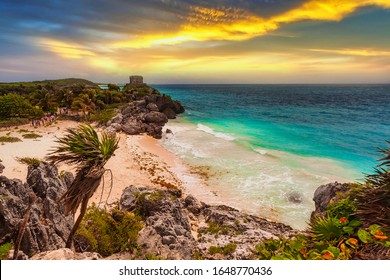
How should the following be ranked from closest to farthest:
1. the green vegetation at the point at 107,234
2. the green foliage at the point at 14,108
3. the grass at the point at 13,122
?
the green vegetation at the point at 107,234, the grass at the point at 13,122, the green foliage at the point at 14,108

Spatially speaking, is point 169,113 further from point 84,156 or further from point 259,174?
point 84,156

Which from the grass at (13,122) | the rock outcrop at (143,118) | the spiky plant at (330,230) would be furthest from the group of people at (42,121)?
the spiky plant at (330,230)

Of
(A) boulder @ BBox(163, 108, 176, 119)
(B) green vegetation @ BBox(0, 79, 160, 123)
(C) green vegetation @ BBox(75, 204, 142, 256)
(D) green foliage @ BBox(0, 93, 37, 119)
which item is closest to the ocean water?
(A) boulder @ BBox(163, 108, 176, 119)

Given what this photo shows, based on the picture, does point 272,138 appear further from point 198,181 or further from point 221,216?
point 221,216

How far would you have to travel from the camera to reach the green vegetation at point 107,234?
8717 mm

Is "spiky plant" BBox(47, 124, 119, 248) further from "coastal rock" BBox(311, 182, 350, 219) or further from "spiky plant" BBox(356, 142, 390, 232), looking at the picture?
"coastal rock" BBox(311, 182, 350, 219)

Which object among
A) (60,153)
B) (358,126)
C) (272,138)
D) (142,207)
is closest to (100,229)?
(142,207)

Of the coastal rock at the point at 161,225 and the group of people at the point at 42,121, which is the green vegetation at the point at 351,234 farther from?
the group of people at the point at 42,121

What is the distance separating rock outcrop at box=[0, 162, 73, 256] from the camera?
8031 millimetres

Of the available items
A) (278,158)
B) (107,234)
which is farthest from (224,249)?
(278,158)

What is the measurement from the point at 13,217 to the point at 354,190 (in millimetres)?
11581

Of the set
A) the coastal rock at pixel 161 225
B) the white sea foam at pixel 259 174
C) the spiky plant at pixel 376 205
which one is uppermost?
the spiky plant at pixel 376 205

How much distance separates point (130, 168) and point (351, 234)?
2034cm

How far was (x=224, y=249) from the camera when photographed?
402 inches
